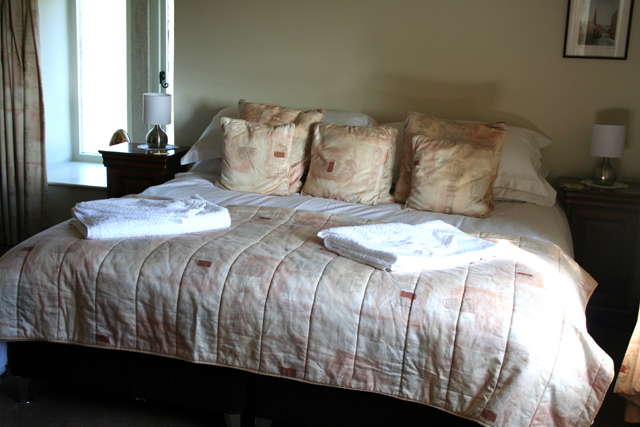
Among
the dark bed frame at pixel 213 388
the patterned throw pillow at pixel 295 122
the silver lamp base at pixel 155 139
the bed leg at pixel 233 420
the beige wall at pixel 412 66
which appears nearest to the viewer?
the dark bed frame at pixel 213 388

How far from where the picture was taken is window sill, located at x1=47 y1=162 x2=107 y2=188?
3.82 meters

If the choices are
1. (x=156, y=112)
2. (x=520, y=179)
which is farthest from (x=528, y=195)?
(x=156, y=112)

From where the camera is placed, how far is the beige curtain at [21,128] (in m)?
3.49

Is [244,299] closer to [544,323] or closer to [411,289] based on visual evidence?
[411,289]

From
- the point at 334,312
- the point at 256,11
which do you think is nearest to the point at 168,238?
the point at 334,312

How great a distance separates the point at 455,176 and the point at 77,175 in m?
2.71

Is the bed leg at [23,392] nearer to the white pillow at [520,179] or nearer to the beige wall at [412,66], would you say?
the beige wall at [412,66]

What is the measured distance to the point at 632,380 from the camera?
1.98 meters

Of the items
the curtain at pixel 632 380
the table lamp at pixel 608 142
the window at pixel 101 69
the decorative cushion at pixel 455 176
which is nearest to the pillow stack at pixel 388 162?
the decorative cushion at pixel 455 176

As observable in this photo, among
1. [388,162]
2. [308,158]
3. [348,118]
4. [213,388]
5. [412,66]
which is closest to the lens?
[213,388]

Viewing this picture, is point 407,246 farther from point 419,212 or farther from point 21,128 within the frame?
point 21,128

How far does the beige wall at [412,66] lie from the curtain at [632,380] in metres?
1.36

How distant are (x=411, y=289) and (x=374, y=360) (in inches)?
8.8

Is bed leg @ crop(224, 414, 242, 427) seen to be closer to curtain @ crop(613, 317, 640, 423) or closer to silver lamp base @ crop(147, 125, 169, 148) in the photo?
curtain @ crop(613, 317, 640, 423)
